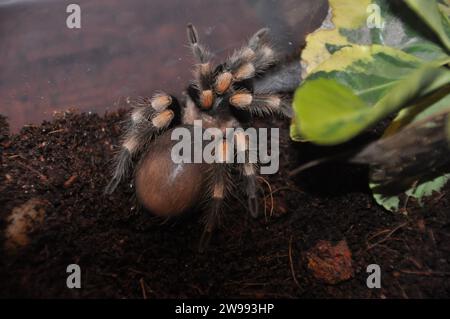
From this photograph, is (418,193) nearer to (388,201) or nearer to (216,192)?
(388,201)

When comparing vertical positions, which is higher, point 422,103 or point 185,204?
point 422,103

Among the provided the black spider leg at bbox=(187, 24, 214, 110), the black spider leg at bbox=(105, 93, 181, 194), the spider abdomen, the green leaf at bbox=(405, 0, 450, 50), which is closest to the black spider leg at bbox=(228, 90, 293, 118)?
the black spider leg at bbox=(187, 24, 214, 110)

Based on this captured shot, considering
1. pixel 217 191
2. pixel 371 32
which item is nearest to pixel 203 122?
pixel 217 191

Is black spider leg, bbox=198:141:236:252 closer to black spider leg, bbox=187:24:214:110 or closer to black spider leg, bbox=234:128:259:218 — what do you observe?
black spider leg, bbox=234:128:259:218

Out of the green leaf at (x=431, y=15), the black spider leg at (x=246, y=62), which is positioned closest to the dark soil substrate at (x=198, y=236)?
the black spider leg at (x=246, y=62)

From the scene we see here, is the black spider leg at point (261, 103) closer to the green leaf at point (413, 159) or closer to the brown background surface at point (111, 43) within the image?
the brown background surface at point (111, 43)

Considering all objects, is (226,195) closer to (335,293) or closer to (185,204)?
(185,204)
